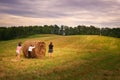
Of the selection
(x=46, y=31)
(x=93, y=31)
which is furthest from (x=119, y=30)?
(x=46, y=31)

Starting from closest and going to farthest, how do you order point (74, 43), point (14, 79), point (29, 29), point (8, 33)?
point (14, 79) → point (74, 43) → point (8, 33) → point (29, 29)

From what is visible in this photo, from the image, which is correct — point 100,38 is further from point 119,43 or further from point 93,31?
point 93,31

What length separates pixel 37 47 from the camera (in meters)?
32.0

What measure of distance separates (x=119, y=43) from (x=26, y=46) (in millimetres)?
36116

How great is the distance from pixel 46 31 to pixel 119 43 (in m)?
134

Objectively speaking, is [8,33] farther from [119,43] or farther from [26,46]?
[26,46]

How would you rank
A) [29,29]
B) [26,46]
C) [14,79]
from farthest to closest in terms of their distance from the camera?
[29,29], [26,46], [14,79]

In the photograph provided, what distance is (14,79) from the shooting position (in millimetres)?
15125

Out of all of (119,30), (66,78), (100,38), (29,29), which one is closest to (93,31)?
(119,30)

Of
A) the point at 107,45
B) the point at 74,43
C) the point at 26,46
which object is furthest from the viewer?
the point at 74,43

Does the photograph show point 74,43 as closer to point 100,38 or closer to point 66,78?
point 100,38

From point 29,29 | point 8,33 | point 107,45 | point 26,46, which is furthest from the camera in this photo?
point 29,29

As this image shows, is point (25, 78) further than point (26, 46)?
No

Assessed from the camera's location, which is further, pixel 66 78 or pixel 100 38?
pixel 100 38
